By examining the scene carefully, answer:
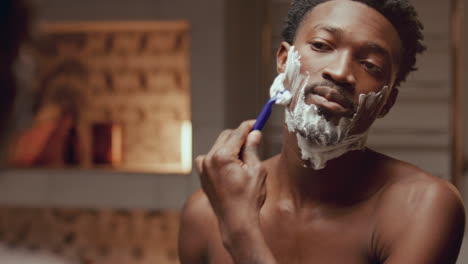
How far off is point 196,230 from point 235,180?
0.31 meters

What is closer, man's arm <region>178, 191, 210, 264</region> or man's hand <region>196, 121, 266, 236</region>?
man's hand <region>196, 121, 266, 236</region>

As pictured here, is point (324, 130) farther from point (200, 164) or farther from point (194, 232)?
point (194, 232)

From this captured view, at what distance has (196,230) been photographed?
49.8 inches

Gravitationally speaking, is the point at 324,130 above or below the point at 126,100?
above

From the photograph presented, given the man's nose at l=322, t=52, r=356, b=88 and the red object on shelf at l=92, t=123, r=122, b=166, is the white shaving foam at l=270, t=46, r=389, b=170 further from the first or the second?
the red object on shelf at l=92, t=123, r=122, b=166

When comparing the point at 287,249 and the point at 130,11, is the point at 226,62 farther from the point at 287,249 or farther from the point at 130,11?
the point at 287,249

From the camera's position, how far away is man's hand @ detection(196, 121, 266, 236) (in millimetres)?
981

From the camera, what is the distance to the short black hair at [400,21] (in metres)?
1.13

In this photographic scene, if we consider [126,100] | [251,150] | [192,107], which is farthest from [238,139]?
[126,100]

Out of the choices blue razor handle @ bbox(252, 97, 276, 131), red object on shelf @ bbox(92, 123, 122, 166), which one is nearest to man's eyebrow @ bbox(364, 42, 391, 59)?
blue razor handle @ bbox(252, 97, 276, 131)

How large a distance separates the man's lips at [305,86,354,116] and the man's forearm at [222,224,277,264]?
0.89 ft

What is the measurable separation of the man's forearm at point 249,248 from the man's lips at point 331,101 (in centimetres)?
27

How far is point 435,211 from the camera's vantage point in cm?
108

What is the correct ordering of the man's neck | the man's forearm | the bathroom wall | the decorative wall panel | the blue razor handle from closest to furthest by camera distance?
the man's forearm
the blue razor handle
the man's neck
the bathroom wall
the decorative wall panel
